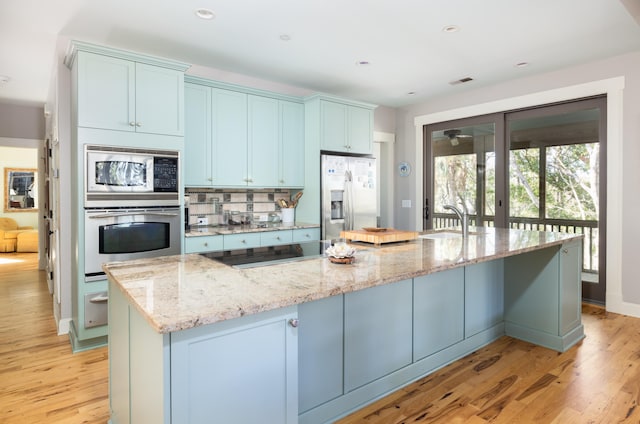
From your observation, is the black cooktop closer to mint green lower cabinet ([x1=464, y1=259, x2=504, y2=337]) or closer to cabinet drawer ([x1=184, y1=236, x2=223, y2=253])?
mint green lower cabinet ([x1=464, y1=259, x2=504, y2=337])

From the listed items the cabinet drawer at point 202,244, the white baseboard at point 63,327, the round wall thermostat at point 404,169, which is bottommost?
the white baseboard at point 63,327

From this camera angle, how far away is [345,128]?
4762 mm

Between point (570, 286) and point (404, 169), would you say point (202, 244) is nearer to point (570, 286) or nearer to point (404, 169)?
point (570, 286)

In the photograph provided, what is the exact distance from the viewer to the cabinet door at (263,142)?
13.9ft

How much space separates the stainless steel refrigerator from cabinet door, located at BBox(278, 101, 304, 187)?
340 millimetres

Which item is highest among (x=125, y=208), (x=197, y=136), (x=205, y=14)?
(x=205, y=14)

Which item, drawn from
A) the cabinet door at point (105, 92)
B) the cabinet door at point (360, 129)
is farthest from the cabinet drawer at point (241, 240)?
the cabinet door at point (360, 129)

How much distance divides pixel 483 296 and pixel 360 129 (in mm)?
2692

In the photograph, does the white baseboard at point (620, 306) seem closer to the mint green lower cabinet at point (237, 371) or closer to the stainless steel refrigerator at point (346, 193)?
the stainless steel refrigerator at point (346, 193)

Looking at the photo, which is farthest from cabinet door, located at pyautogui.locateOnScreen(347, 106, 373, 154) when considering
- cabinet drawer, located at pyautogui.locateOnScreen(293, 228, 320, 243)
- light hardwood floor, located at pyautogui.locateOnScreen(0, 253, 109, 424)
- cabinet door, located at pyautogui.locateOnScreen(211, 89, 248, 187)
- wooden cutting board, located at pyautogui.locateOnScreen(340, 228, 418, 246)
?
light hardwood floor, located at pyautogui.locateOnScreen(0, 253, 109, 424)

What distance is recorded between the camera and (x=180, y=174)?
339cm

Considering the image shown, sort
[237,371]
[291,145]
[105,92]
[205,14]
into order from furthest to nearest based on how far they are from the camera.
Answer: [291,145]
[105,92]
[205,14]
[237,371]

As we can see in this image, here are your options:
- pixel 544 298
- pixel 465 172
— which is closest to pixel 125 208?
pixel 544 298

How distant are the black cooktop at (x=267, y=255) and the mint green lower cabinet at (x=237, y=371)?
0.56 m
